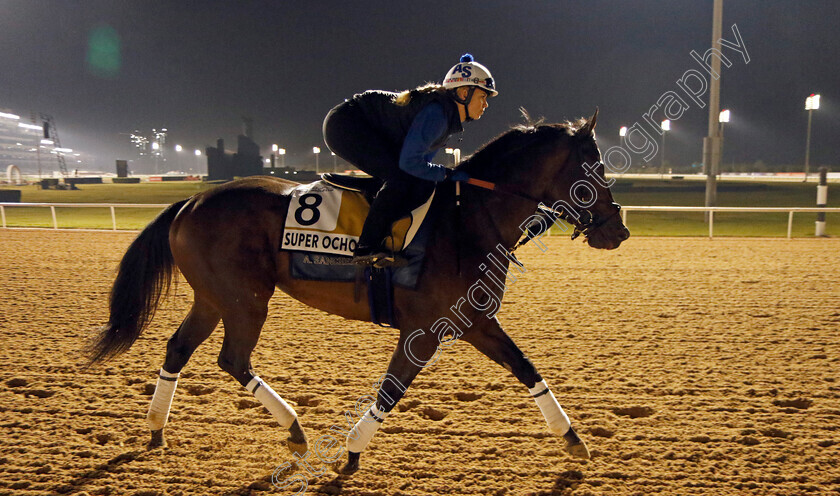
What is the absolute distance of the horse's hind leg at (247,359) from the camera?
10.2ft

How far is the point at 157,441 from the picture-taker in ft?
10.7

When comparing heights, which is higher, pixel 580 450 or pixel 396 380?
pixel 396 380

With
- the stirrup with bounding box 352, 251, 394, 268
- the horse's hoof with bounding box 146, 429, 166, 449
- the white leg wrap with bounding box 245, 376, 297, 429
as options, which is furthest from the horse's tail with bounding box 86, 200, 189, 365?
the stirrup with bounding box 352, 251, 394, 268

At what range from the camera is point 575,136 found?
3023 millimetres

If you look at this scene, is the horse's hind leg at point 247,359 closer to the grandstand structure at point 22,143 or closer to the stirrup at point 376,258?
the stirrup at point 376,258

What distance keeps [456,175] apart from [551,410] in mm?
1542

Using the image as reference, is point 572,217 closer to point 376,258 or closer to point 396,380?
point 376,258

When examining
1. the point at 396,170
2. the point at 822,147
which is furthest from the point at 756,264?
the point at 822,147

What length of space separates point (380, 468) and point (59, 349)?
3995 mm

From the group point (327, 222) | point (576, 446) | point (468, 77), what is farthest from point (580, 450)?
point (468, 77)

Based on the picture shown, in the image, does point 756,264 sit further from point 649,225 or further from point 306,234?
point 306,234

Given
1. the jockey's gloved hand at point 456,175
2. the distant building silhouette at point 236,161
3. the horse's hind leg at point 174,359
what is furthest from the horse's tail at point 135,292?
the distant building silhouette at point 236,161

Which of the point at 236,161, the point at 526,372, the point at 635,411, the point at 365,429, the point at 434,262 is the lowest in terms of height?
the point at 635,411

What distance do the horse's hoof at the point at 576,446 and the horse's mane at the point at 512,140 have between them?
66.0 inches
